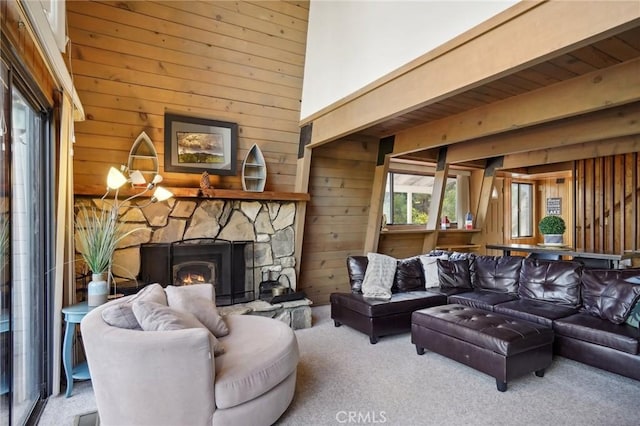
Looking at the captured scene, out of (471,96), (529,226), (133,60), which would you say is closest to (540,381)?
(471,96)

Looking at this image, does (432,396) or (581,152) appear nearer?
(432,396)

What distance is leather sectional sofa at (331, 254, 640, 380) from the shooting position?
289 cm

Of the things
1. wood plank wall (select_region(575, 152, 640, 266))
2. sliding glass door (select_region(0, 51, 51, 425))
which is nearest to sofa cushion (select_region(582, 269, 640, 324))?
wood plank wall (select_region(575, 152, 640, 266))

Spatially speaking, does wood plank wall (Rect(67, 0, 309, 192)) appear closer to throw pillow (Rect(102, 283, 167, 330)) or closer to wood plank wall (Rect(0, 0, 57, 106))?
wood plank wall (Rect(0, 0, 57, 106))

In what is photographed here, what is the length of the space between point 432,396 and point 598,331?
A: 1.53 metres

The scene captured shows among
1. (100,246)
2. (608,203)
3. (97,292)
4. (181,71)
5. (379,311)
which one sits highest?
(181,71)

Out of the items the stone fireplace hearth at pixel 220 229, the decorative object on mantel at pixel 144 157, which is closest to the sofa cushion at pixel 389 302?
the stone fireplace hearth at pixel 220 229

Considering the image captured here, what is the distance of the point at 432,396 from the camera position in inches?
103

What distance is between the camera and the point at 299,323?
419 cm

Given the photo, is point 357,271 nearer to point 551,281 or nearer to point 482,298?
point 482,298

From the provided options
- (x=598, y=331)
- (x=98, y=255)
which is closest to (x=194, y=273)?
(x=98, y=255)

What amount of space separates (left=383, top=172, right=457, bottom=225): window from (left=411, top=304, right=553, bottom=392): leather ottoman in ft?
10.6

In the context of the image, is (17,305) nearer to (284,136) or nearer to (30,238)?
(30,238)

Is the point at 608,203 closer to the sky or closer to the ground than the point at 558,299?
closer to the sky
